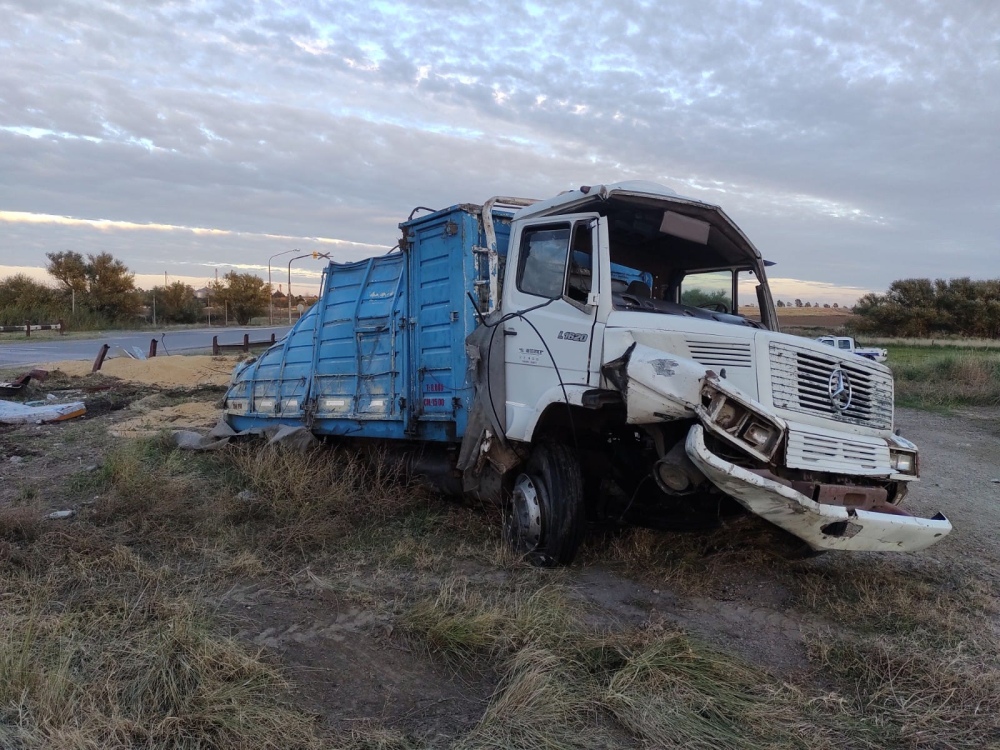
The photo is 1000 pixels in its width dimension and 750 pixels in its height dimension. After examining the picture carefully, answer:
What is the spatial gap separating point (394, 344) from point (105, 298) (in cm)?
5523

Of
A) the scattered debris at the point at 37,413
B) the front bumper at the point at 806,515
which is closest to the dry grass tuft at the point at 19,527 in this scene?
the front bumper at the point at 806,515

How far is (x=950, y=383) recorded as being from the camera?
695 inches

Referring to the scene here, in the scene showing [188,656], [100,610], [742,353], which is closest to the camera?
[188,656]

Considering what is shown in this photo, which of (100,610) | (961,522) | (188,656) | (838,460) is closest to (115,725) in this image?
(188,656)

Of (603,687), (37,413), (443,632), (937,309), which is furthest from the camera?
(937,309)

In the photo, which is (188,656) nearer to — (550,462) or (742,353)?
(550,462)

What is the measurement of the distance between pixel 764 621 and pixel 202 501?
4.86 metres

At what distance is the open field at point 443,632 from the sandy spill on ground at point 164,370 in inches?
396

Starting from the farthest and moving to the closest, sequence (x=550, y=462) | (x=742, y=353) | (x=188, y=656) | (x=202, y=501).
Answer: (x=202, y=501) < (x=550, y=462) < (x=742, y=353) < (x=188, y=656)

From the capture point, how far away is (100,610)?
4281mm

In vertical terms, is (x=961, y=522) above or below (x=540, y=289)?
below

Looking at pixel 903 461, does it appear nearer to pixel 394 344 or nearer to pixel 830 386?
pixel 830 386

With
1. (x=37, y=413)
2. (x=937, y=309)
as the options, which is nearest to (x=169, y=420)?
(x=37, y=413)

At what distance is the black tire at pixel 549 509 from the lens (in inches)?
206
